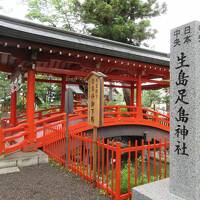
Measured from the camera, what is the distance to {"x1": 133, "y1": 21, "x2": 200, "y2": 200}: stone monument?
3275 millimetres

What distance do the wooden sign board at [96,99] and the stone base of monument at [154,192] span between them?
5.03 feet

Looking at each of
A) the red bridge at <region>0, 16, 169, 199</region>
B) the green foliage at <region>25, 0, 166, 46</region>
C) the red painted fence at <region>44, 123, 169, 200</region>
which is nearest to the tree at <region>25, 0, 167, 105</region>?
the green foliage at <region>25, 0, 166, 46</region>

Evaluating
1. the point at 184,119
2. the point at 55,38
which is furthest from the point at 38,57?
the point at 184,119

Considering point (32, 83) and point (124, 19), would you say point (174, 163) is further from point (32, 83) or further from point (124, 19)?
point (124, 19)

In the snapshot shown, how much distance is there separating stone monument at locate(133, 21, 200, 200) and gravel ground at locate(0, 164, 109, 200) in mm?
1420

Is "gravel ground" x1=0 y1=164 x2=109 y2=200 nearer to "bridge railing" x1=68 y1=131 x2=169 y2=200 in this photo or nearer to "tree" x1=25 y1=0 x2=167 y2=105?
"bridge railing" x1=68 y1=131 x2=169 y2=200

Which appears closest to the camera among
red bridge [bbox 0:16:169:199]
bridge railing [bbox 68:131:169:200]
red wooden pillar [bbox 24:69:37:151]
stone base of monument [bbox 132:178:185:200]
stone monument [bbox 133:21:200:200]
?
stone monument [bbox 133:21:200:200]

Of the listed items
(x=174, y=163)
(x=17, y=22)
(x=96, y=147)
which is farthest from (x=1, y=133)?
(x=174, y=163)

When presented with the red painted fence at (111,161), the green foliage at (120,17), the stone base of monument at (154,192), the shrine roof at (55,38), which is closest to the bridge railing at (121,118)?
the red painted fence at (111,161)

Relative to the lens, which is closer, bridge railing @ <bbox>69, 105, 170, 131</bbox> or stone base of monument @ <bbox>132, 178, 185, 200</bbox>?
stone base of monument @ <bbox>132, 178, 185, 200</bbox>

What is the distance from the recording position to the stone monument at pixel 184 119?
10.7ft

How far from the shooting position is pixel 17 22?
8.11 metres

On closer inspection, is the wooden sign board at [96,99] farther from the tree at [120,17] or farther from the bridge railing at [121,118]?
the tree at [120,17]

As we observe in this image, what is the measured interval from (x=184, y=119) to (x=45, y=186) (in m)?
3.45
